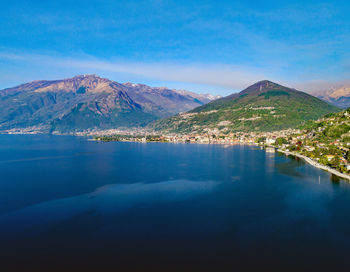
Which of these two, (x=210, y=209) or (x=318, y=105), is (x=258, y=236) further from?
(x=318, y=105)

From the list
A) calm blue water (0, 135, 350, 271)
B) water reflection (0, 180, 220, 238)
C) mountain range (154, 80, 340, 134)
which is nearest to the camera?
calm blue water (0, 135, 350, 271)

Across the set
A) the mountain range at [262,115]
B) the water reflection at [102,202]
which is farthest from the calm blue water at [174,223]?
the mountain range at [262,115]

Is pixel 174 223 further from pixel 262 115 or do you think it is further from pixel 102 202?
pixel 262 115

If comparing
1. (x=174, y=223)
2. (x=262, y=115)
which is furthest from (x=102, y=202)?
(x=262, y=115)

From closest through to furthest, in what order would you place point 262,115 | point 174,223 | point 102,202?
point 174,223 < point 102,202 < point 262,115

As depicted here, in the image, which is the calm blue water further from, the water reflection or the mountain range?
the mountain range

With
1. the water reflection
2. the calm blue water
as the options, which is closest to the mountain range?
the calm blue water
